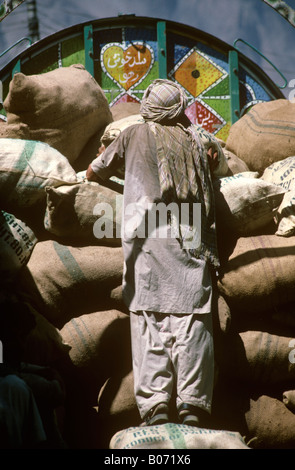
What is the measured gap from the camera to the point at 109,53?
17.2ft

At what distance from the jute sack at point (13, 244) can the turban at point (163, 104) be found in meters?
0.94

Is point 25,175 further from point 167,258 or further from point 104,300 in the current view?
point 167,258

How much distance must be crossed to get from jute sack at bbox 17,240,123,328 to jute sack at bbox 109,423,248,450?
0.76 meters

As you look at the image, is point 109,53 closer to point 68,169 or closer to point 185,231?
point 68,169

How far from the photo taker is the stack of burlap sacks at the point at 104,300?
343cm

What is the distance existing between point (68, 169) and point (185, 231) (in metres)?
0.82

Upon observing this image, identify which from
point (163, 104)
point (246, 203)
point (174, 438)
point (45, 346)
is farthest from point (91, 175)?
point (174, 438)

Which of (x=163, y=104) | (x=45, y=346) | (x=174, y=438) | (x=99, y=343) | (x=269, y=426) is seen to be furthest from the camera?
(x=163, y=104)

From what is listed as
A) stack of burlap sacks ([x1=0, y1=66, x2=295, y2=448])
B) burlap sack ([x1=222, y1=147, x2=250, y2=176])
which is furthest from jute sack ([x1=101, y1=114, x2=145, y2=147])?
burlap sack ([x1=222, y1=147, x2=250, y2=176])

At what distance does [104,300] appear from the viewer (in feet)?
11.9

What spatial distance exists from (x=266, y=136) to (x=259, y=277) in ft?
4.10

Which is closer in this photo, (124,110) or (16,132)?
(16,132)

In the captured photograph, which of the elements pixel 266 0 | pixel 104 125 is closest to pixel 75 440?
pixel 104 125

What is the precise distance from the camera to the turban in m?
3.69
